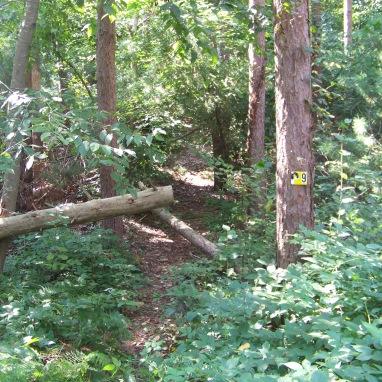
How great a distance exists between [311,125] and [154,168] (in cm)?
610

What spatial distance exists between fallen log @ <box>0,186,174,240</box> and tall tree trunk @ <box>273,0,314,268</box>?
10.1 feet

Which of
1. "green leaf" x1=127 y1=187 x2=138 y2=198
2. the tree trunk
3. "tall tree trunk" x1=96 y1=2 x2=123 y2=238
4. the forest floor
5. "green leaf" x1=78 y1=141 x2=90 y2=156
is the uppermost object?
"tall tree trunk" x1=96 y1=2 x2=123 y2=238

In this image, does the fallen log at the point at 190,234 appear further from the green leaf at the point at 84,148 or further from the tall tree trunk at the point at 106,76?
the green leaf at the point at 84,148

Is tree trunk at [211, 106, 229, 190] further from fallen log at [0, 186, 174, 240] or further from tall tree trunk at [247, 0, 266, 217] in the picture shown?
fallen log at [0, 186, 174, 240]

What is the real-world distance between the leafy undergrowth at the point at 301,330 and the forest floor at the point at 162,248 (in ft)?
6.38

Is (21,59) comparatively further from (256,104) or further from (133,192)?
(256,104)

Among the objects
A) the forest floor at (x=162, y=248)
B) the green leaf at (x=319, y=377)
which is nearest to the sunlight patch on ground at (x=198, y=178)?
the forest floor at (x=162, y=248)

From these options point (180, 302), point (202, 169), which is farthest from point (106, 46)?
point (202, 169)

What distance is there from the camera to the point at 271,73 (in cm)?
1020

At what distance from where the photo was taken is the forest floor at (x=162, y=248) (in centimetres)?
559

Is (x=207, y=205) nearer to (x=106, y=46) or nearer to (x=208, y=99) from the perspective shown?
(x=208, y=99)

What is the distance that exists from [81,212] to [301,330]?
441cm

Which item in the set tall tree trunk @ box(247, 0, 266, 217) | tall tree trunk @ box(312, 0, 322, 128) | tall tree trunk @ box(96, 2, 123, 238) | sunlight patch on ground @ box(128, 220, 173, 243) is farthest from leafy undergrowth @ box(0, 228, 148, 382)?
tall tree trunk @ box(247, 0, 266, 217)

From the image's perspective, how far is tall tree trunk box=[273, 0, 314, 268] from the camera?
4219 millimetres
